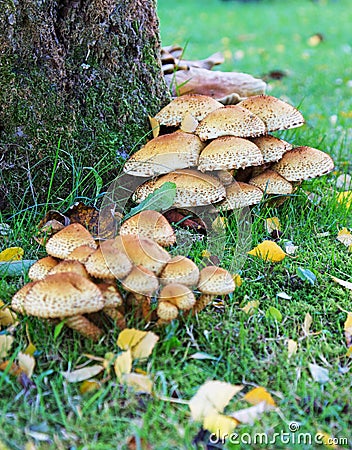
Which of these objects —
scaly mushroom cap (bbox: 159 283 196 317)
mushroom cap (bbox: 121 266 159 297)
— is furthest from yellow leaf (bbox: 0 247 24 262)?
scaly mushroom cap (bbox: 159 283 196 317)

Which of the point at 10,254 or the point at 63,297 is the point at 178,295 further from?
the point at 10,254

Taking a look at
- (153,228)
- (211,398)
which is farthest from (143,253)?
(211,398)

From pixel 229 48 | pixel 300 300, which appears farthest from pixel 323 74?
pixel 300 300

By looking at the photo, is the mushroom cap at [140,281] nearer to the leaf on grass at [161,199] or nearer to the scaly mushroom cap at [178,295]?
the scaly mushroom cap at [178,295]

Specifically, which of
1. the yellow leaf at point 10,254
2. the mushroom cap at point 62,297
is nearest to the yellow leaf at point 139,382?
the mushroom cap at point 62,297

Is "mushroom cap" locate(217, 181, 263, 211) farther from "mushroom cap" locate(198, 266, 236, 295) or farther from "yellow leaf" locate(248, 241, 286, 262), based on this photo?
"mushroom cap" locate(198, 266, 236, 295)

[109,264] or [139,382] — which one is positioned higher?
[109,264]

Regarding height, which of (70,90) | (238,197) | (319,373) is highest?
(70,90)

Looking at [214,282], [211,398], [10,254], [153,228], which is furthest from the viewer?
[10,254]
